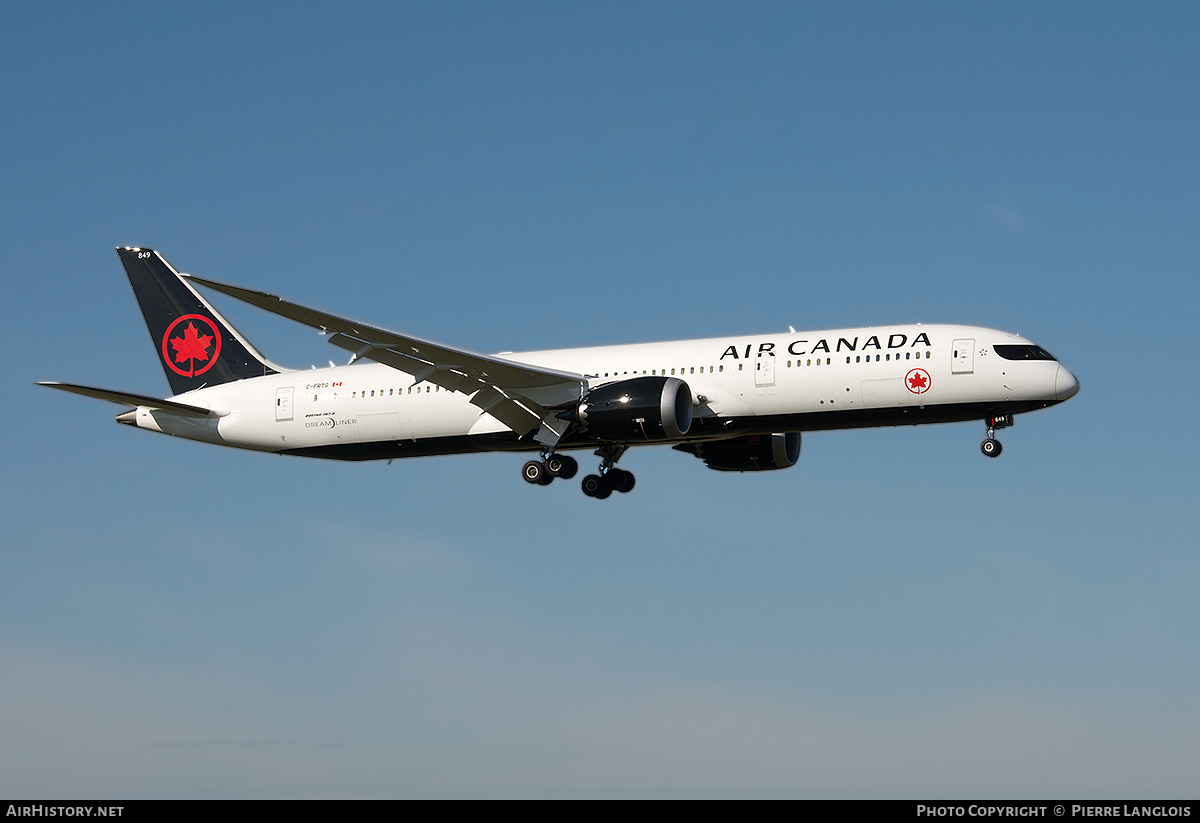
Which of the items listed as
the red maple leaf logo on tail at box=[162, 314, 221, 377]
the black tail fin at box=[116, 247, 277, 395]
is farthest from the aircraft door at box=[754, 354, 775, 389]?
the red maple leaf logo on tail at box=[162, 314, 221, 377]

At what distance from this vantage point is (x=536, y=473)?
4653cm

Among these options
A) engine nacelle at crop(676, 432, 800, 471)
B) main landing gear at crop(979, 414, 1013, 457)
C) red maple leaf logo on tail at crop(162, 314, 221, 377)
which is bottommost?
main landing gear at crop(979, 414, 1013, 457)

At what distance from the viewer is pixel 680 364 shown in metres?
44.3

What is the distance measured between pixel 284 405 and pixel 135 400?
5055 millimetres

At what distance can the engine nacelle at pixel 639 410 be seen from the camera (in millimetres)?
41969

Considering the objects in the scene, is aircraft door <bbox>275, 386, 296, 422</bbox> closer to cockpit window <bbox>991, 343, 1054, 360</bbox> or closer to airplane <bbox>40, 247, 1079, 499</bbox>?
airplane <bbox>40, 247, 1079, 499</bbox>

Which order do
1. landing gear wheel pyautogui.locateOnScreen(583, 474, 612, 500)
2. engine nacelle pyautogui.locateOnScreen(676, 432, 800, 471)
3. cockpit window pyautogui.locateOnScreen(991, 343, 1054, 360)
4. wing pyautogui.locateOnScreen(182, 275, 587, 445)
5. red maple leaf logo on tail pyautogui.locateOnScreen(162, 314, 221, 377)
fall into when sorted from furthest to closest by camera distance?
red maple leaf logo on tail pyautogui.locateOnScreen(162, 314, 221, 377) < engine nacelle pyautogui.locateOnScreen(676, 432, 800, 471) < landing gear wheel pyautogui.locateOnScreen(583, 474, 612, 500) < cockpit window pyautogui.locateOnScreen(991, 343, 1054, 360) < wing pyautogui.locateOnScreen(182, 275, 587, 445)

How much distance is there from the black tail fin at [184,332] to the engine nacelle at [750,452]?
647 inches

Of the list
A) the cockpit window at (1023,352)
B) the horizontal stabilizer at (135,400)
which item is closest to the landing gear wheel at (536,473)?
the horizontal stabilizer at (135,400)

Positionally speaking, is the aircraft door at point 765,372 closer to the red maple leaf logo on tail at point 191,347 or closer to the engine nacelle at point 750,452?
the engine nacelle at point 750,452

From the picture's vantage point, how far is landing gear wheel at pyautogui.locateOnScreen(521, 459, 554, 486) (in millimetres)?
46500

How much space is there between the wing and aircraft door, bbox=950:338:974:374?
11.4 metres

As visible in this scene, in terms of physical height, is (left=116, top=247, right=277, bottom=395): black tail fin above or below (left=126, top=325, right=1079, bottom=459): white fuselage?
above
